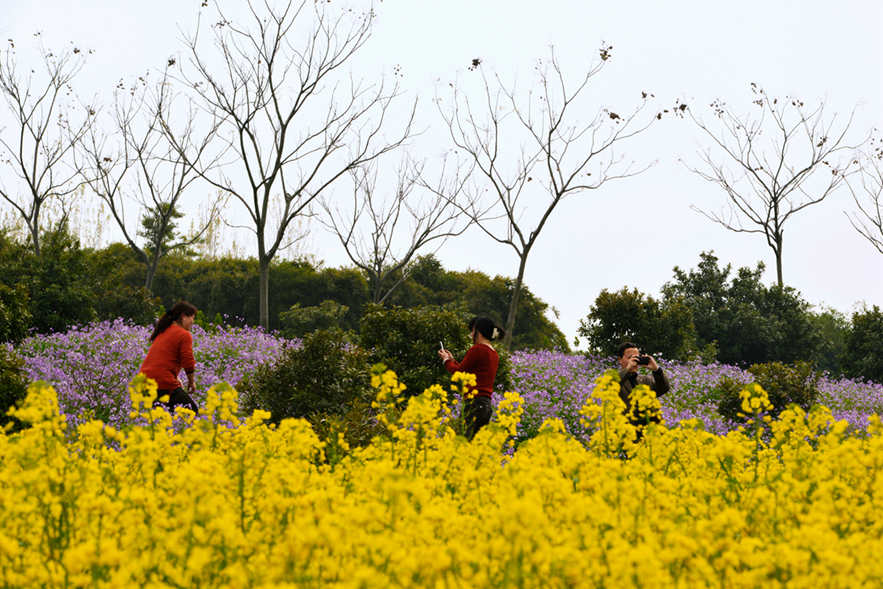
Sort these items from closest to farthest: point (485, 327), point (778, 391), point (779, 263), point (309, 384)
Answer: point (485, 327) < point (309, 384) < point (778, 391) < point (779, 263)

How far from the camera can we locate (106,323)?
49.4 feet

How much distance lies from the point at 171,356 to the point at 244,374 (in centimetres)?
468

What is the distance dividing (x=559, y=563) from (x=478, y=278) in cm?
2229

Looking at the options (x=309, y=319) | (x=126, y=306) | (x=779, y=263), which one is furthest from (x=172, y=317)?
(x=779, y=263)

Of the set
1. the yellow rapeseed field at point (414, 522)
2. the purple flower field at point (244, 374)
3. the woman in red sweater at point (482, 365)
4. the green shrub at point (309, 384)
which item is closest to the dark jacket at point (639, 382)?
the woman in red sweater at point (482, 365)

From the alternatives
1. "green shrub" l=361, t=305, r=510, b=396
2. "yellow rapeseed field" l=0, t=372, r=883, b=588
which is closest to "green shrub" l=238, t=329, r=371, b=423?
"green shrub" l=361, t=305, r=510, b=396

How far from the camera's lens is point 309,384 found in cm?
779

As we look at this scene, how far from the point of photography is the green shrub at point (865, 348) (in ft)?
61.2

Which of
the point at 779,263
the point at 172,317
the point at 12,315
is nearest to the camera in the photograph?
the point at 172,317

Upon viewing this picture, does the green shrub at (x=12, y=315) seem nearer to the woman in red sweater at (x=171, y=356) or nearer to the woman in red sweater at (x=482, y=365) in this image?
the woman in red sweater at (x=171, y=356)

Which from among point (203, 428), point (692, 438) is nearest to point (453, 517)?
point (203, 428)

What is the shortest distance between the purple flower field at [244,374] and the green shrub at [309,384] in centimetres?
36

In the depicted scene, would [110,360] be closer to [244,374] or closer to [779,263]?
[244,374]

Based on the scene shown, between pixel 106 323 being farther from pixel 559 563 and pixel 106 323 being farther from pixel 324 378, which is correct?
pixel 559 563
